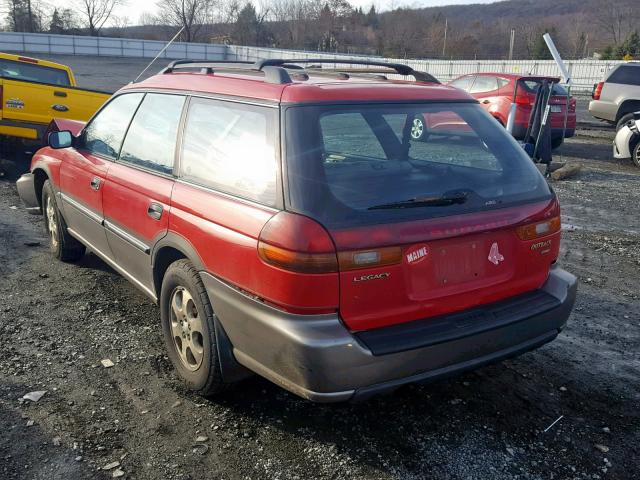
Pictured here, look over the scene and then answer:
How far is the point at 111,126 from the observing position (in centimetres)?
459

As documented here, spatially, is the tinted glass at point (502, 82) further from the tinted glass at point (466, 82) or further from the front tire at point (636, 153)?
the front tire at point (636, 153)

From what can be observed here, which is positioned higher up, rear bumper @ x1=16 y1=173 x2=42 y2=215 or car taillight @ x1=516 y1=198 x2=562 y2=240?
car taillight @ x1=516 y1=198 x2=562 y2=240

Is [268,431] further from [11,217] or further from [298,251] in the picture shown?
[11,217]

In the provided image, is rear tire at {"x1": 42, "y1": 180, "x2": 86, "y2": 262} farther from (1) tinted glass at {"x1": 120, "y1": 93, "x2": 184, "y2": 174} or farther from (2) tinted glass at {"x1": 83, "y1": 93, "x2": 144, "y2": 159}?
(1) tinted glass at {"x1": 120, "y1": 93, "x2": 184, "y2": 174}

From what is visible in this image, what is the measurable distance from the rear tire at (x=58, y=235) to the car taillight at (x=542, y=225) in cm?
401

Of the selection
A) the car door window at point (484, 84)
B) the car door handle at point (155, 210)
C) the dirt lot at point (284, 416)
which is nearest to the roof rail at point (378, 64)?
the car door handle at point (155, 210)

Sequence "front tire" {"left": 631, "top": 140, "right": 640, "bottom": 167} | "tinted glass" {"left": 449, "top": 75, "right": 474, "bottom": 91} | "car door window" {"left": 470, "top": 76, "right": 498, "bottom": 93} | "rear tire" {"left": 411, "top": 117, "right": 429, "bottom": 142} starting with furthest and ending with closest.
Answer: "tinted glass" {"left": 449, "top": 75, "right": 474, "bottom": 91}
"car door window" {"left": 470, "top": 76, "right": 498, "bottom": 93}
"front tire" {"left": 631, "top": 140, "right": 640, "bottom": 167}
"rear tire" {"left": 411, "top": 117, "right": 429, "bottom": 142}

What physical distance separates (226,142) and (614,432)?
256 cm

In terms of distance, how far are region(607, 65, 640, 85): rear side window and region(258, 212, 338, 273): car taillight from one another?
51.3 ft

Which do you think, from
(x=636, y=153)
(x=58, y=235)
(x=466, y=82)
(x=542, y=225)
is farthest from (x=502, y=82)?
(x=542, y=225)

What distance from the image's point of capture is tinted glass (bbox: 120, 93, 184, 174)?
3.73 metres

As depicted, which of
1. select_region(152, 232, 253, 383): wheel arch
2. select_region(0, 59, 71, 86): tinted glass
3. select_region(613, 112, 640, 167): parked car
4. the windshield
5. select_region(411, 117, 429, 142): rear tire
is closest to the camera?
the windshield

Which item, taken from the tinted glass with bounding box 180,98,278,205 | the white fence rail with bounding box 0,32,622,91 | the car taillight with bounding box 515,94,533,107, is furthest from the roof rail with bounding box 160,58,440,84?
the white fence rail with bounding box 0,32,622,91

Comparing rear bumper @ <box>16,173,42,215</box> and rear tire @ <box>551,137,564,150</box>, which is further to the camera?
rear tire @ <box>551,137,564,150</box>
